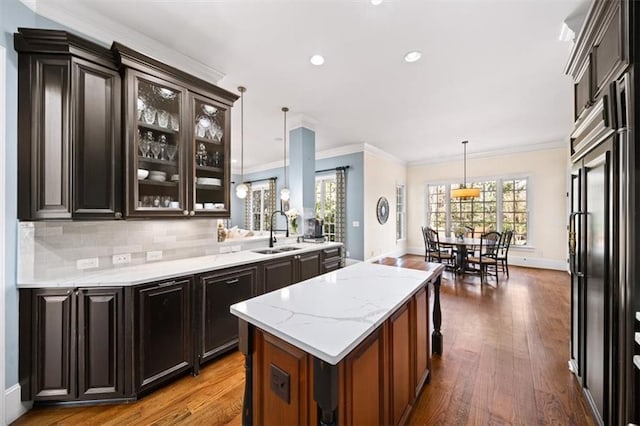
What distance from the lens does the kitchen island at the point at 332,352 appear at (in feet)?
3.17

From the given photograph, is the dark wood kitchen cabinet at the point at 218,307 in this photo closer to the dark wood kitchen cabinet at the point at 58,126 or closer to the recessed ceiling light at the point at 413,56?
the dark wood kitchen cabinet at the point at 58,126

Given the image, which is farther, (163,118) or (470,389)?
(163,118)

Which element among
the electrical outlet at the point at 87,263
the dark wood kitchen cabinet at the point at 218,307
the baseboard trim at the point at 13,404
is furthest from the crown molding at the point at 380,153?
the baseboard trim at the point at 13,404

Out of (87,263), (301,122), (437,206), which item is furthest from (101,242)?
(437,206)

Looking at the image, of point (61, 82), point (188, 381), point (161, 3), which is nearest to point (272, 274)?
A: point (188, 381)

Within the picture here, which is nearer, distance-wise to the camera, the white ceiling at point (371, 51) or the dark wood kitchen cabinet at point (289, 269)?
the white ceiling at point (371, 51)

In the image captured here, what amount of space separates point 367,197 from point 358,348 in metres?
5.14

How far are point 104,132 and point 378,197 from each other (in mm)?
5598

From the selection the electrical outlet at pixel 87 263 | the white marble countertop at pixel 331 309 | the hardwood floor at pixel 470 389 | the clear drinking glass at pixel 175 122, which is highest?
the clear drinking glass at pixel 175 122

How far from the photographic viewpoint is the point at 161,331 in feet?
6.46

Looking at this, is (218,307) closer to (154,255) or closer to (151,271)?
(151,271)

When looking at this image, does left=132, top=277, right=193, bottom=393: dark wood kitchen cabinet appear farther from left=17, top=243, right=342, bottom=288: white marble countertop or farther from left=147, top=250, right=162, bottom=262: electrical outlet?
left=147, top=250, right=162, bottom=262: electrical outlet

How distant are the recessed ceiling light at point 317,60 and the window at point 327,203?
387 cm

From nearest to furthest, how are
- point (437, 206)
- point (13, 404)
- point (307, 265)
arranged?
1. point (13, 404)
2. point (307, 265)
3. point (437, 206)
